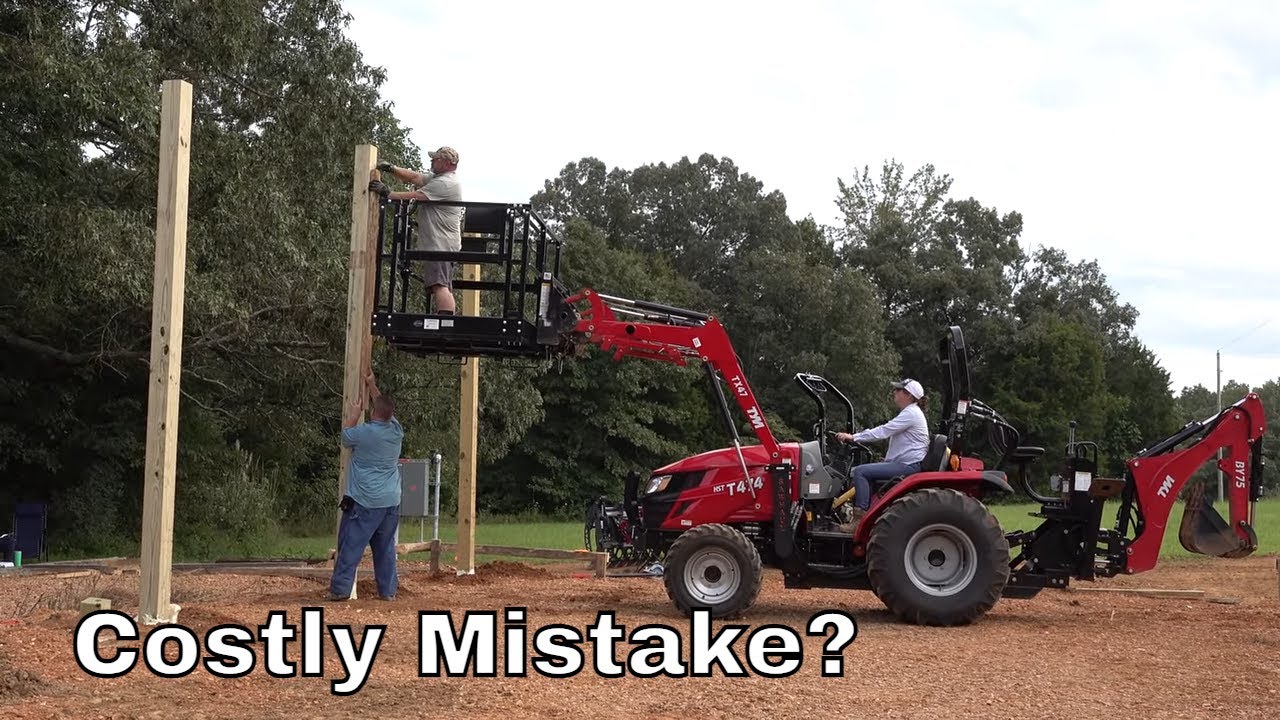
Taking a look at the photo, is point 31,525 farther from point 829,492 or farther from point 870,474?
point 870,474

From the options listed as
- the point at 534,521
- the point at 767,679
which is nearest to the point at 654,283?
the point at 534,521

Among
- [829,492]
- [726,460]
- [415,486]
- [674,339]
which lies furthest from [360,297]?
[415,486]

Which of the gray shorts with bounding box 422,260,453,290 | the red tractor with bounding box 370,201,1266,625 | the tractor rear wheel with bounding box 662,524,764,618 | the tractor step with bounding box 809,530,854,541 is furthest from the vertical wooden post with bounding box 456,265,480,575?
the tractor step with bounding box 809,530,854,541

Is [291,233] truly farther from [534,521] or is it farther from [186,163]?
[534,521]

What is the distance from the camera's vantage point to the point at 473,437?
15.2 metres

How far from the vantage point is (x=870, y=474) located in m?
12.4

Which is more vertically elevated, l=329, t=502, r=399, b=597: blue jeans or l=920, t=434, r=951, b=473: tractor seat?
l=920, t=434, r=951, b=473: tractor seat

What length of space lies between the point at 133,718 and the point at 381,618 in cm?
416

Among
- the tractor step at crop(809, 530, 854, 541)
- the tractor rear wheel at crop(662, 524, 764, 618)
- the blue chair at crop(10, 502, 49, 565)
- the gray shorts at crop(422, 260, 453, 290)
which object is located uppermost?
the gray shorts at crop(422, 260, 453, 290)

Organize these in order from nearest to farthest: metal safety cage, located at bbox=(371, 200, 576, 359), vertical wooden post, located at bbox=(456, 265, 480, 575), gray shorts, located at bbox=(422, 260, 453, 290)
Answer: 1. metal safety cage, located at bbox=(371, 200, 576, 359)
2. gray shorts, located at bbox=(422, 260, 453, 290)
3. vertical wooden post, located at bbox=(456, 265, 480, 575)

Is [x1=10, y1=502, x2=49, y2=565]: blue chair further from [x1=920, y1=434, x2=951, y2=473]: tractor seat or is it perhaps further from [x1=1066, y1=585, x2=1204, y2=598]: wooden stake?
[x1=920, y1=434, x2=951, y2=473]: tractor seat

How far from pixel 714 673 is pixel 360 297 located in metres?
5.24

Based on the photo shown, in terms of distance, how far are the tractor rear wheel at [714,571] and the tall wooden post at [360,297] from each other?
9.58 feet

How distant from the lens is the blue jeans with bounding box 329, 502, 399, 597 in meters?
11.9
